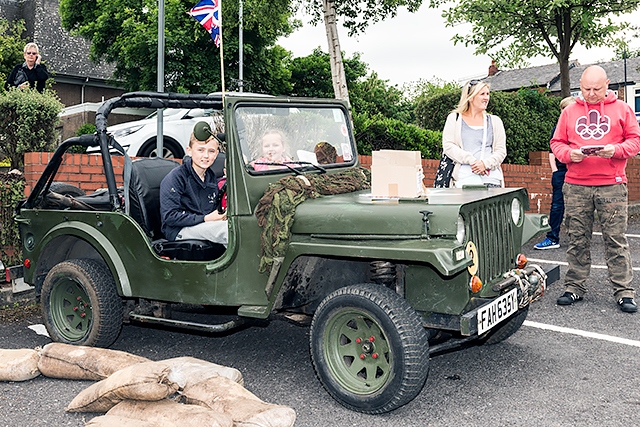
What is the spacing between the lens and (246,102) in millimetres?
4328

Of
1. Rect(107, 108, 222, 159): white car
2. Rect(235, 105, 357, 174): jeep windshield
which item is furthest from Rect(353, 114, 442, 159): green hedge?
Rect(235, 105, 357, 174): jeep windshield

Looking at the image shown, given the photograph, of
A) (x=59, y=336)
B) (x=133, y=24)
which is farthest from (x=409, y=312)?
(x=133, y=24)

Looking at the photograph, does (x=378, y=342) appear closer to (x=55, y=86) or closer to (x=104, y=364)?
(x=104, y=364)

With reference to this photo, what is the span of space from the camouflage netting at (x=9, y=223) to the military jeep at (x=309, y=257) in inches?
64.3

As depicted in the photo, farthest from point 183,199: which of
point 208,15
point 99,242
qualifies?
point 208,15

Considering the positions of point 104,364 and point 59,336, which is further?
point 59,336

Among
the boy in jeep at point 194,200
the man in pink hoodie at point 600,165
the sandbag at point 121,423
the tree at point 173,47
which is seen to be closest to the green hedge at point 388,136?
the man in pink hoodie at point 600,165

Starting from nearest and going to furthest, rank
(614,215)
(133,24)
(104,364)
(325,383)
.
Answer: (325,383) < (104,364) < (614,215) < (133,24)

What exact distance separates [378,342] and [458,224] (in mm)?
778

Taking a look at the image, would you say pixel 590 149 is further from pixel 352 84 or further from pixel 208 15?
pixel 352 84

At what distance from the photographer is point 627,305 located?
5.68 m

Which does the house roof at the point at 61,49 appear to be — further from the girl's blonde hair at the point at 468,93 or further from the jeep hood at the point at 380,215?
the jeep hood at the point at 380,215

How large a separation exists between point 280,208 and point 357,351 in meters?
0.95

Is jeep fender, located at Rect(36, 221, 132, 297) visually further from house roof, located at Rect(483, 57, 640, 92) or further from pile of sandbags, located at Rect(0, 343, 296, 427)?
house roof, located at Rect(483, 57, 640, 92)
